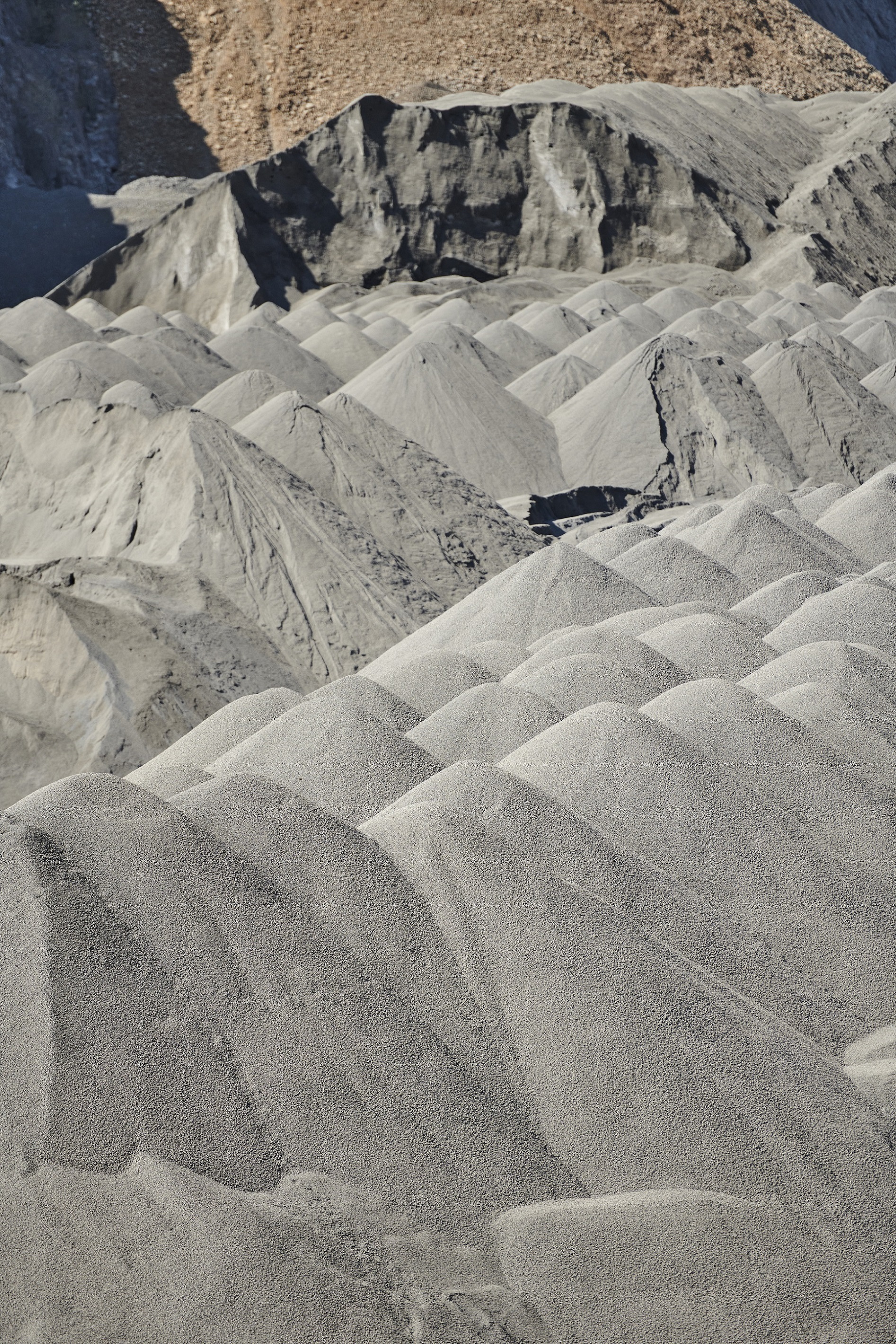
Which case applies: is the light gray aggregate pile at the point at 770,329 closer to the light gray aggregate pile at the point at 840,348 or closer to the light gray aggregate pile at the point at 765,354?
the light gray aggregate pile at the point at 840,348

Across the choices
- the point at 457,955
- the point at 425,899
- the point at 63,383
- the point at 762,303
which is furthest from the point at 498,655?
the point at 762,303

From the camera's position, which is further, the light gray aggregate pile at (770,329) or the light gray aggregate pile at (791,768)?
the light gray aggregate pile at (770,329)

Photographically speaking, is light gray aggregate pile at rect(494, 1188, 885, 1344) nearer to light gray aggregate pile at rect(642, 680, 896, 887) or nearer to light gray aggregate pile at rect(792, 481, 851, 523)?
light gray aggregate pile at rect(642, 680, 896, 887)

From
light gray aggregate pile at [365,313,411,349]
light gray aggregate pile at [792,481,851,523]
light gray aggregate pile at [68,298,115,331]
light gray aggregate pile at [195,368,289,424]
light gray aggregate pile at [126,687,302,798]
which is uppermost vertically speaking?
light gray aggregate pile at [68,298,115,331]

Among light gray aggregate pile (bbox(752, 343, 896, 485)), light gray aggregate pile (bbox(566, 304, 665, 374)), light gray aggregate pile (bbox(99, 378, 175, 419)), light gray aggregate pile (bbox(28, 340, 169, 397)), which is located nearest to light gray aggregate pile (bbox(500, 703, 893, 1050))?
light gray aggregate pile (bbox(99, 378, 175, 419))

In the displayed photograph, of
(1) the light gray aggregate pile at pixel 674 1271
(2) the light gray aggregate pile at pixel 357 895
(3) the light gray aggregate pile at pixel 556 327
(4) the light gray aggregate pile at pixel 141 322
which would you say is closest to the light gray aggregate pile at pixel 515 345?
(3) the light gray aggregate pile at pixel 556 327

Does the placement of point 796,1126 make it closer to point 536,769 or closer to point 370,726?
point 536,769

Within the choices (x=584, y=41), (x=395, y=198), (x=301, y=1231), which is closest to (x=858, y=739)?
(x=301, y=1231)
